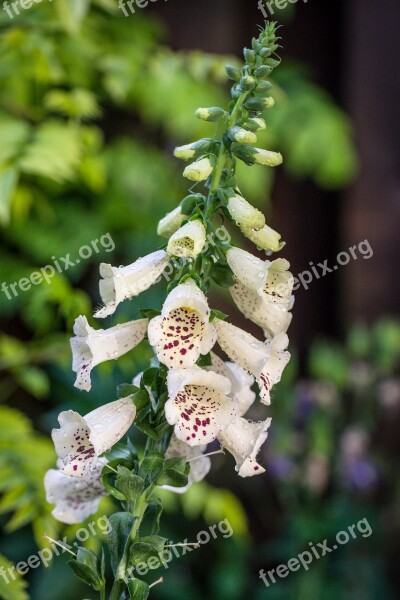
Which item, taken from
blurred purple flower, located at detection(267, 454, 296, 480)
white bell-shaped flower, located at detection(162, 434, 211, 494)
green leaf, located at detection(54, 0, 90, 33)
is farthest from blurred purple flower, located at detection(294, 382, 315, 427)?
white bell-shaped flower, located at detection(162, 434, 211, 494)

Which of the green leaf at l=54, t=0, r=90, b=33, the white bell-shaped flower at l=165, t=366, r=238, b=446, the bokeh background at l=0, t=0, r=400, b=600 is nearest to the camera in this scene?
the white bell-shaped flower at l=165, t=366, r=238, b=446

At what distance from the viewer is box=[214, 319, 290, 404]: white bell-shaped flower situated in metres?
0.76

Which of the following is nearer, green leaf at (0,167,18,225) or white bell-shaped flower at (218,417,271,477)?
white bell-shaped flower at (218,417,271,477)

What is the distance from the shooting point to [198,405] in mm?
722

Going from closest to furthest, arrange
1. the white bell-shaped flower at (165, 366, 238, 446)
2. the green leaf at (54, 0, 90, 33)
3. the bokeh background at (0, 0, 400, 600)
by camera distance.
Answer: the white bell-shaped flower at (165, 366, 238, 446), the green leaf at (54, 0, 90, 33), the bokeh background at (0, 0, 400, 600)

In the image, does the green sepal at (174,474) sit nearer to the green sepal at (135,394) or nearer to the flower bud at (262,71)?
the green sepal at (135,394)

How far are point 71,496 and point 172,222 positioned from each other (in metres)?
0.31

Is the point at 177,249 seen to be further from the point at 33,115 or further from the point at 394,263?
the point at 394,263

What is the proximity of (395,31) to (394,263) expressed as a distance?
0.77 metres

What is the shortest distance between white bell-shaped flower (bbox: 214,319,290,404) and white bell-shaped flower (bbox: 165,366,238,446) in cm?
5

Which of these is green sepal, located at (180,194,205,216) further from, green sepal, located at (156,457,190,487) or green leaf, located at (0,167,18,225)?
green leaf, located at (0,167,18,225)

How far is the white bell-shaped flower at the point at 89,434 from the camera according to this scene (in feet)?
2.40

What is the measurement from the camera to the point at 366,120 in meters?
2.62

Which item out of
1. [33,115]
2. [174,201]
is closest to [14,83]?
[33,115]
